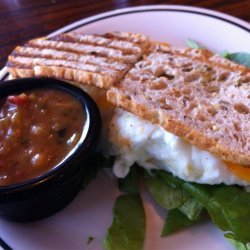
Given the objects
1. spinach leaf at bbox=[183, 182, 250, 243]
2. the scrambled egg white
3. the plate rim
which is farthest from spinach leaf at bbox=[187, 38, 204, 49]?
spinach leaf at bbox=[183, 182, 250, 243]

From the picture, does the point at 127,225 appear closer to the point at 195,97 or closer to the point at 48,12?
the point at 195,97

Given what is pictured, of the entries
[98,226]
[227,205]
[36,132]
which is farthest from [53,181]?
[227,205]

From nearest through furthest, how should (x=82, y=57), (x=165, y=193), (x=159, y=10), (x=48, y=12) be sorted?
(x=165, y=193)
(x=82, y=57)
(x=159, y=10)
(x=48, y=12)

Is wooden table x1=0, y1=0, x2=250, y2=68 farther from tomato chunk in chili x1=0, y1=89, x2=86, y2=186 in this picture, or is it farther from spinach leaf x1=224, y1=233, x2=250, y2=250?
spinach leaf x1=224, y1=233, x2=250, y2=250

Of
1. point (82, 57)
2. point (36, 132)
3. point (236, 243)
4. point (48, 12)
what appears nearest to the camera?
point (236, 243)

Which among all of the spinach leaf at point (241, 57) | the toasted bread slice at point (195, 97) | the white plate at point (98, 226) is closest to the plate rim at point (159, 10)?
the white plate at point (98, 226)
